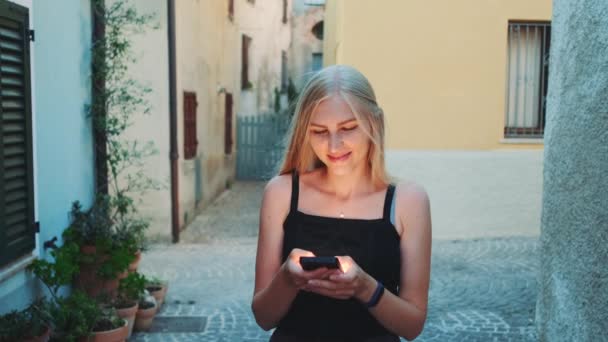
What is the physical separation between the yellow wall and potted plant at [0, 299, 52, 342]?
667cm

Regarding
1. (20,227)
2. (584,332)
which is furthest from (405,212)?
(20,227)

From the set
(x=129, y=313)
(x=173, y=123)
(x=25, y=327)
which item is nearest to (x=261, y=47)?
(x=173, y=123)

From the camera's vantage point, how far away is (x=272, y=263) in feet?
7.10

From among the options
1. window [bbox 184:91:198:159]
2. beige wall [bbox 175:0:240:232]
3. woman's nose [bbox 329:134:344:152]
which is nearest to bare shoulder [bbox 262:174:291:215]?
woman's nose [bbox 329:134:344:152]

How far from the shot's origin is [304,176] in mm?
2289

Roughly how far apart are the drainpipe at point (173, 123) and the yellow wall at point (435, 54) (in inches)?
99.6

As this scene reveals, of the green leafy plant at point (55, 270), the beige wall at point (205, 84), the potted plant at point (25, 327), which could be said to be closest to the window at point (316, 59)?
the beige wall at point (205, 84)

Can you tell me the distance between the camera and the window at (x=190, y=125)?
11.2 meters

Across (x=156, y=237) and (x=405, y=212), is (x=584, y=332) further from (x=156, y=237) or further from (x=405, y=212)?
(x=156, y=237)

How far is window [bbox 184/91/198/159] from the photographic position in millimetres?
11250

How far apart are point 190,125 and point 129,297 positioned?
6.24 m

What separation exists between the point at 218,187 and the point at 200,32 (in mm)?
3856

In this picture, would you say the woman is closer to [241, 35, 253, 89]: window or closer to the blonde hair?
the blonde hair

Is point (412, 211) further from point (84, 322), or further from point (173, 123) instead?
point (173, 123)
